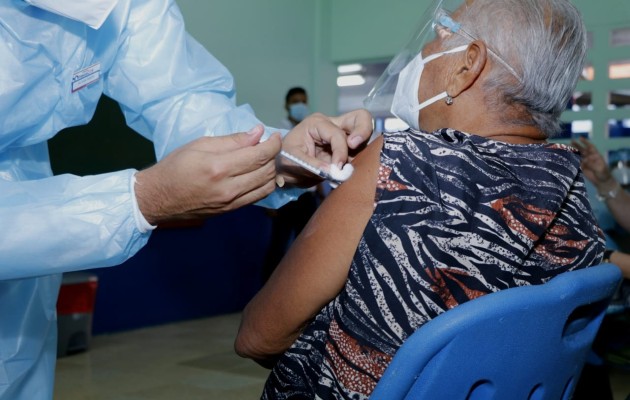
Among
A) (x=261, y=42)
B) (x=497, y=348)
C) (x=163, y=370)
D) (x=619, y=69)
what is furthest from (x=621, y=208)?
(x=261, y=42)

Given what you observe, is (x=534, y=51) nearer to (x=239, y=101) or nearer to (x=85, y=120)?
(x=85, y=120)

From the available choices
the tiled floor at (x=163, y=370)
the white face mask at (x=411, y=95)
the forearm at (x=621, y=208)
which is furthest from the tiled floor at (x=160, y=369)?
the white face mask at (x=411, y=95)

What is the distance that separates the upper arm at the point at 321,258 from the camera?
3.49 ft

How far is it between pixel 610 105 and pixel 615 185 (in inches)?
131

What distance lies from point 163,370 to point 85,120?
2.80 meters

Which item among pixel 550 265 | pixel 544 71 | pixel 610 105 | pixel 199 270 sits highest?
pixel 544 71

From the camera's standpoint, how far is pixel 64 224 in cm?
100

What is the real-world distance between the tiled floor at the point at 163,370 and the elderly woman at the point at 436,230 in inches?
95.3

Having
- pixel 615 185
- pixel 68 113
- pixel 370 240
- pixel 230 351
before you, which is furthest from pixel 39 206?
pixel 230 351

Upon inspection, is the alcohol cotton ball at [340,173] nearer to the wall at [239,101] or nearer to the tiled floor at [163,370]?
the tiled floor at [163,370]

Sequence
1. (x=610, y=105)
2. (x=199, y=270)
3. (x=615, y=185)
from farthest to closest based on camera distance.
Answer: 1. (x=610, y=105)
2. (x=199, y=270)
3. (x=615, y=185)

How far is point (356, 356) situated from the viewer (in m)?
1.08

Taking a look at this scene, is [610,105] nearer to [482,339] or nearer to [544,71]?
[544,71]

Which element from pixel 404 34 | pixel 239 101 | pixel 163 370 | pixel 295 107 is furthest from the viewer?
pixel 404 34
